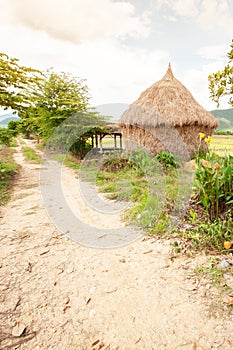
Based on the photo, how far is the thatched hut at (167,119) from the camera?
8.77 metres

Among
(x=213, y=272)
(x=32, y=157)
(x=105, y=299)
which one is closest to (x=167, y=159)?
(x=213, y=272)

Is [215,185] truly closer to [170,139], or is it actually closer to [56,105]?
[170,139]

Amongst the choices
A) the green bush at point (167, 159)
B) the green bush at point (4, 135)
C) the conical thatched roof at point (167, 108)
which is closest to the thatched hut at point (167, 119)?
the conical thatched roof at point (167, 108)

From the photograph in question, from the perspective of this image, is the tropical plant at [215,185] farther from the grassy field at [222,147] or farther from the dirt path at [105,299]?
the dirt path at [105,299]

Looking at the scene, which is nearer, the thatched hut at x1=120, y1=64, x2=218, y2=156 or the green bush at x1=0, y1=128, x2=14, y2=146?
the green bush at x1=0, y1=128, x2=14, y2=146

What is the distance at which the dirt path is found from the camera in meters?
1.81

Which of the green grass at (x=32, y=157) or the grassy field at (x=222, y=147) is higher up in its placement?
the grassy field at (x=222, y=147)

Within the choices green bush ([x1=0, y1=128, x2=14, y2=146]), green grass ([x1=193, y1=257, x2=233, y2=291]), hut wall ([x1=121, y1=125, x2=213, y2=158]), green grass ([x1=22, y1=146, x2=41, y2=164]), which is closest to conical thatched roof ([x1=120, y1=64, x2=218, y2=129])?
hut wall ([x1=121, y1=125, x2=213, y2=158])

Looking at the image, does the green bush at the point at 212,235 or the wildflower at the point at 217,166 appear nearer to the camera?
the green bush at the point at 212,235

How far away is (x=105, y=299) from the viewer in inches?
87.7

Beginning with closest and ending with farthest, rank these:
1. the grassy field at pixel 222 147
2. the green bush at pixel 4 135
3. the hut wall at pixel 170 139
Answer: the grassy field at pixel 222 147
the green bush at pixel 4 135
the hut wall at pixel 170 139

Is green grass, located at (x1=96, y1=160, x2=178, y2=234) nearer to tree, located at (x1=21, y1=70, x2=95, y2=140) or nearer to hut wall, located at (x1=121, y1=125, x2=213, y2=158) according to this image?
hut wall, located at (x1=121, y1=125, x2=213, y2=158)

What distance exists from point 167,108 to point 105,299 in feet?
26.0

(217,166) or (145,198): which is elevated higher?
(217,166)
